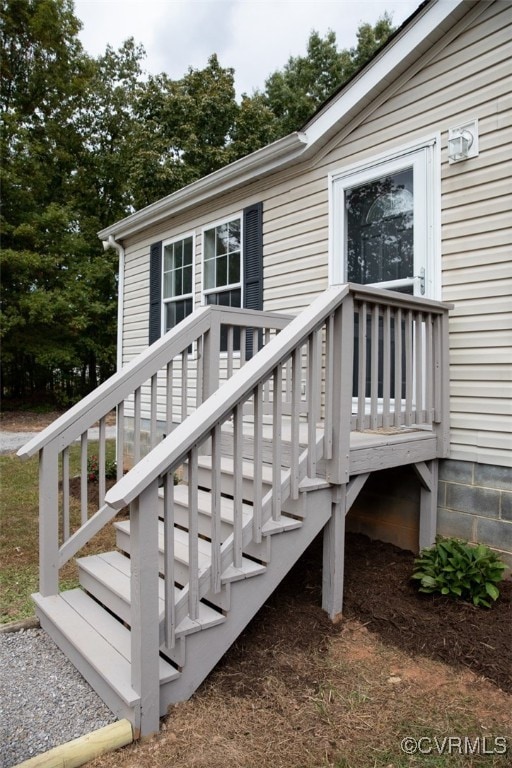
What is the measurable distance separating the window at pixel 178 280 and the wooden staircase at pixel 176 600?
3756 mm

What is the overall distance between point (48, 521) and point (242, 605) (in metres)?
1.24

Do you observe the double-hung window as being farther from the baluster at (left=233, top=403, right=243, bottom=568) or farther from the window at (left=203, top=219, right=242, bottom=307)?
the baluster at (left=233, top=403, right=243, bottom=568)

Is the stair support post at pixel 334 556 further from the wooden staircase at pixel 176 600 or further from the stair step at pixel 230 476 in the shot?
the stair step at pixel 230 476

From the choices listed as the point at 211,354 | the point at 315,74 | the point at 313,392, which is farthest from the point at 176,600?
the point at 315,74

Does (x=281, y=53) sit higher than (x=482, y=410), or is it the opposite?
(x=281, y=53)

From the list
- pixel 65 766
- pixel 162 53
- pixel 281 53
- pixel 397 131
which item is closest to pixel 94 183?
pixel 162 53

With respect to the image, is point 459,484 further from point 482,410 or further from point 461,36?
point 461,36

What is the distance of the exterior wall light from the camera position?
3.38 meters

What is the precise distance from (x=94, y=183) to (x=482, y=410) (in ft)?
52.6

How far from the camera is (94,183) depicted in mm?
16250

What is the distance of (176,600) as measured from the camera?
7.14 feet

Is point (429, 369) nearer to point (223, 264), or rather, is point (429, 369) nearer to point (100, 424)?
point (100, 424)

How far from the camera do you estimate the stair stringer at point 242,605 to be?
2.10 meters

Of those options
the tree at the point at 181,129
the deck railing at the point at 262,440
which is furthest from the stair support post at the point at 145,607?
the tree at the point at 181,129
